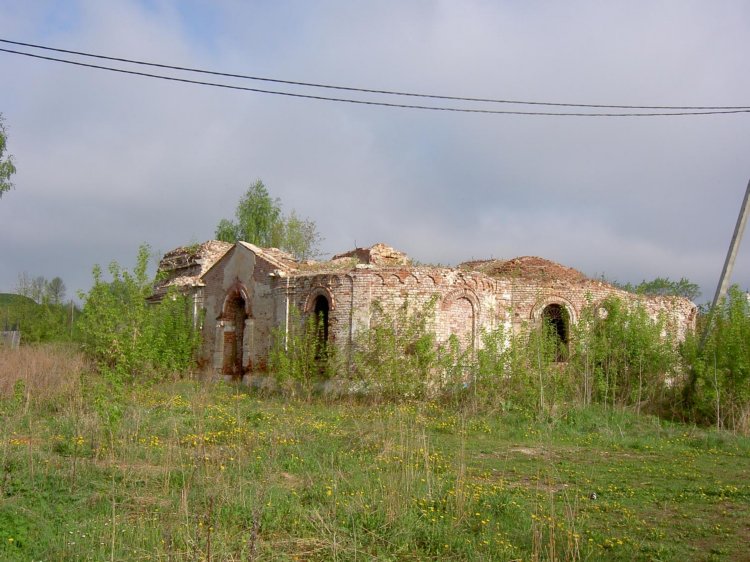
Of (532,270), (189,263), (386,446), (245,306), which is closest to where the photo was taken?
(386,446)

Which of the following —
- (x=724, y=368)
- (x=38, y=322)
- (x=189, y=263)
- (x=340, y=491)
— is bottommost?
(x=340, y=491)

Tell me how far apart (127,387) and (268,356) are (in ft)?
17.7

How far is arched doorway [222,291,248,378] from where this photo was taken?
818 inches

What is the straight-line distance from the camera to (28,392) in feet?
42.2

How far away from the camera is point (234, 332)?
69.4 ft

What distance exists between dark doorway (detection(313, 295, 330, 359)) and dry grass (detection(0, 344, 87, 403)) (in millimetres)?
5748

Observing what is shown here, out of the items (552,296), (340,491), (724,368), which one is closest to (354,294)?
(552,296)

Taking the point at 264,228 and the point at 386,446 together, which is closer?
the point at 386,446

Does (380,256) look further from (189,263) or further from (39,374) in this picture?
(39,374)

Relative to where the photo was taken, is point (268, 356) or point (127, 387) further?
point (268, 356)

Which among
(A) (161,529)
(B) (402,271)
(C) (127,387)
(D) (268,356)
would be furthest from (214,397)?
(A) (161,529)

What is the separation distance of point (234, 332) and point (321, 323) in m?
4.84

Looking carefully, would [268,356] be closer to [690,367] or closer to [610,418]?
[610,418]

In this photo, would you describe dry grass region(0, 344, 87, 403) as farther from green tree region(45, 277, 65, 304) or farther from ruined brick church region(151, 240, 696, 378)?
green tree region(45, 277, 65, 304)
